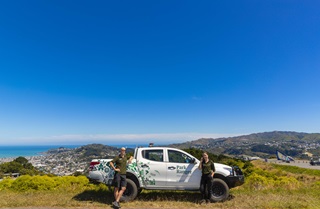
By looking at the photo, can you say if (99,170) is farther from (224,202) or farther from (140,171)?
(224,202)

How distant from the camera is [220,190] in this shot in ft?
26.2

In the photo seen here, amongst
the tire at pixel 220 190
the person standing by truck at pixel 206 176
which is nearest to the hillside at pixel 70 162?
the person standing by truck at pixel 206 176

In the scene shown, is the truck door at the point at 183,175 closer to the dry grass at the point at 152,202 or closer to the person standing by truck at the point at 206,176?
the person standing by truck at the point at 206,176

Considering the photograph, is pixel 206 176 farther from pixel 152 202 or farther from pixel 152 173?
pixel 152 202

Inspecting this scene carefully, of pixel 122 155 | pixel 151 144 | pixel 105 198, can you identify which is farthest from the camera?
pixel 151 144

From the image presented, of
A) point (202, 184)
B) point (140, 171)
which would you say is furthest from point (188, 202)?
point (140, 171)

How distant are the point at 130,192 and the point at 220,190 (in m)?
3.22

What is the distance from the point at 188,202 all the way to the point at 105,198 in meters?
3.03

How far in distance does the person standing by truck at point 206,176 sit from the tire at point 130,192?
2.36 m

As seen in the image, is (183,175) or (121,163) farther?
(183,175)

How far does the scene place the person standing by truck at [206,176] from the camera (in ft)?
25.1

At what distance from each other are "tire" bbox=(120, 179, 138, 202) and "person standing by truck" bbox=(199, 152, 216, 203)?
7.75 feet

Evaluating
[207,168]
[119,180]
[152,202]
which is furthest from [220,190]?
[119,180]

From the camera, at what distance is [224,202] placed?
25.2 ft
